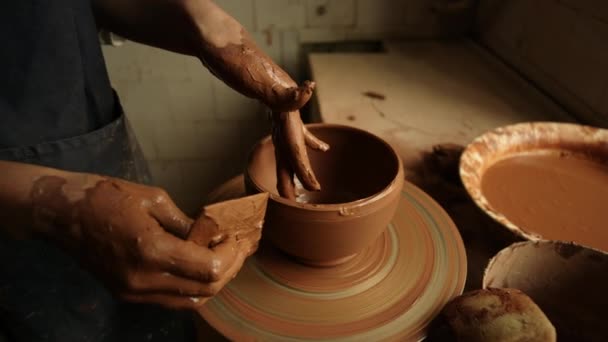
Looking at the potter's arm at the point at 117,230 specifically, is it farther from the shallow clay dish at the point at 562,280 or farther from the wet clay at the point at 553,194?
the wet clay at the point at 553,194

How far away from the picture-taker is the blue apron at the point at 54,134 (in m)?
0.89

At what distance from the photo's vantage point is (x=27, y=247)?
3.15 feet

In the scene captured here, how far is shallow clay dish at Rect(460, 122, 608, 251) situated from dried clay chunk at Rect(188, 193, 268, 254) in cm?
58

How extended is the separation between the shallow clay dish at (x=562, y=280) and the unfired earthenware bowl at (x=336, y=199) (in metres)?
0.26

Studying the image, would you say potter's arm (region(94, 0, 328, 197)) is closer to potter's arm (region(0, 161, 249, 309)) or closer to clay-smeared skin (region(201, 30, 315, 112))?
clay-smeared skin (region(201, 30, 315, 112))

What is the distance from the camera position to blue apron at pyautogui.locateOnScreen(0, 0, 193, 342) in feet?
2.92

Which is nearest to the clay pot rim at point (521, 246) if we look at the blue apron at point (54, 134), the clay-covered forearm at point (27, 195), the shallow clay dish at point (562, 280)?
the shallow clay dish at point (562, 280)

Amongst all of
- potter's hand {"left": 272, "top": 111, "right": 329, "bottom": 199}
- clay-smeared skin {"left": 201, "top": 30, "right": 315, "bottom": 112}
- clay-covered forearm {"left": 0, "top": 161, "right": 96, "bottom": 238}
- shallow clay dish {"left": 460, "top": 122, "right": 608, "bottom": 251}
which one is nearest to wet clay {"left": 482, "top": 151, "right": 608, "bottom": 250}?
shallow clay dish {"left": 460, "top": 122, "right": 608, "bottom": 251}

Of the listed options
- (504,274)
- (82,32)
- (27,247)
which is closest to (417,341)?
(504,274)

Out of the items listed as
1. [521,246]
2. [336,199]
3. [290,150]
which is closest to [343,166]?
[336,199]

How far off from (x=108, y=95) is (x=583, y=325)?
1.24m

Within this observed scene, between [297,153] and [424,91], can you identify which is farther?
[424,91]

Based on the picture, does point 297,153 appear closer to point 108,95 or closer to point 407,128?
point 108,95

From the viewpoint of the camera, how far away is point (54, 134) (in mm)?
963
